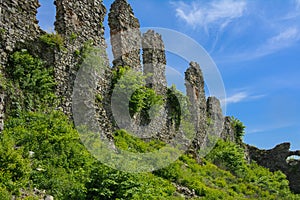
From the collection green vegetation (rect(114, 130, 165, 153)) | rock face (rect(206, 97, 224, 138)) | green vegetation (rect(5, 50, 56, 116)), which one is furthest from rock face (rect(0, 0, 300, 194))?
rock face (rect(206, 97, 224, 138))

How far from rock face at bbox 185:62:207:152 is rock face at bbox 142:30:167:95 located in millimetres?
2840

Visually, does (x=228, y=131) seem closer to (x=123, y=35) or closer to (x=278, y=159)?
(x=278, y=159)

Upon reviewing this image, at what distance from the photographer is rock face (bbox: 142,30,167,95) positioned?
17823 millimetres

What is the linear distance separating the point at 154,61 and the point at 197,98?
4589mm

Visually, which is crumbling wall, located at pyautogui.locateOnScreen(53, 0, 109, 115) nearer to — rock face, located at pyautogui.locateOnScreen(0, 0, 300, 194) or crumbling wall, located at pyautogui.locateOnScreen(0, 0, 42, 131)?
rock face, located at pyautogui.locateOnScreen(0, 0, 300, 194)

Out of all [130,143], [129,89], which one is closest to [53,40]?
[129,89]

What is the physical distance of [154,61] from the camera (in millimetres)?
18547

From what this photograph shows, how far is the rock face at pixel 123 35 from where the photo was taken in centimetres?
1577

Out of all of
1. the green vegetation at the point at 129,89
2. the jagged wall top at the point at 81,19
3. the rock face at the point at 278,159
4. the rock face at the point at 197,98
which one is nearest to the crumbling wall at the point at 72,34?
the jagged wall top at the point at 81,19

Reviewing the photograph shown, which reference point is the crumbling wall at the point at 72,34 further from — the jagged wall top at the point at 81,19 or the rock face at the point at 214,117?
the rock face at the point at 214,117

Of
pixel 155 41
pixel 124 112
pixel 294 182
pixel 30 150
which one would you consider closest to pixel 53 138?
pixel 30 150

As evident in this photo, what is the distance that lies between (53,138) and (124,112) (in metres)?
5.38

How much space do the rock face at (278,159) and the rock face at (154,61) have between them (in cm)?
1266

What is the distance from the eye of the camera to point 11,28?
10.8 metres
